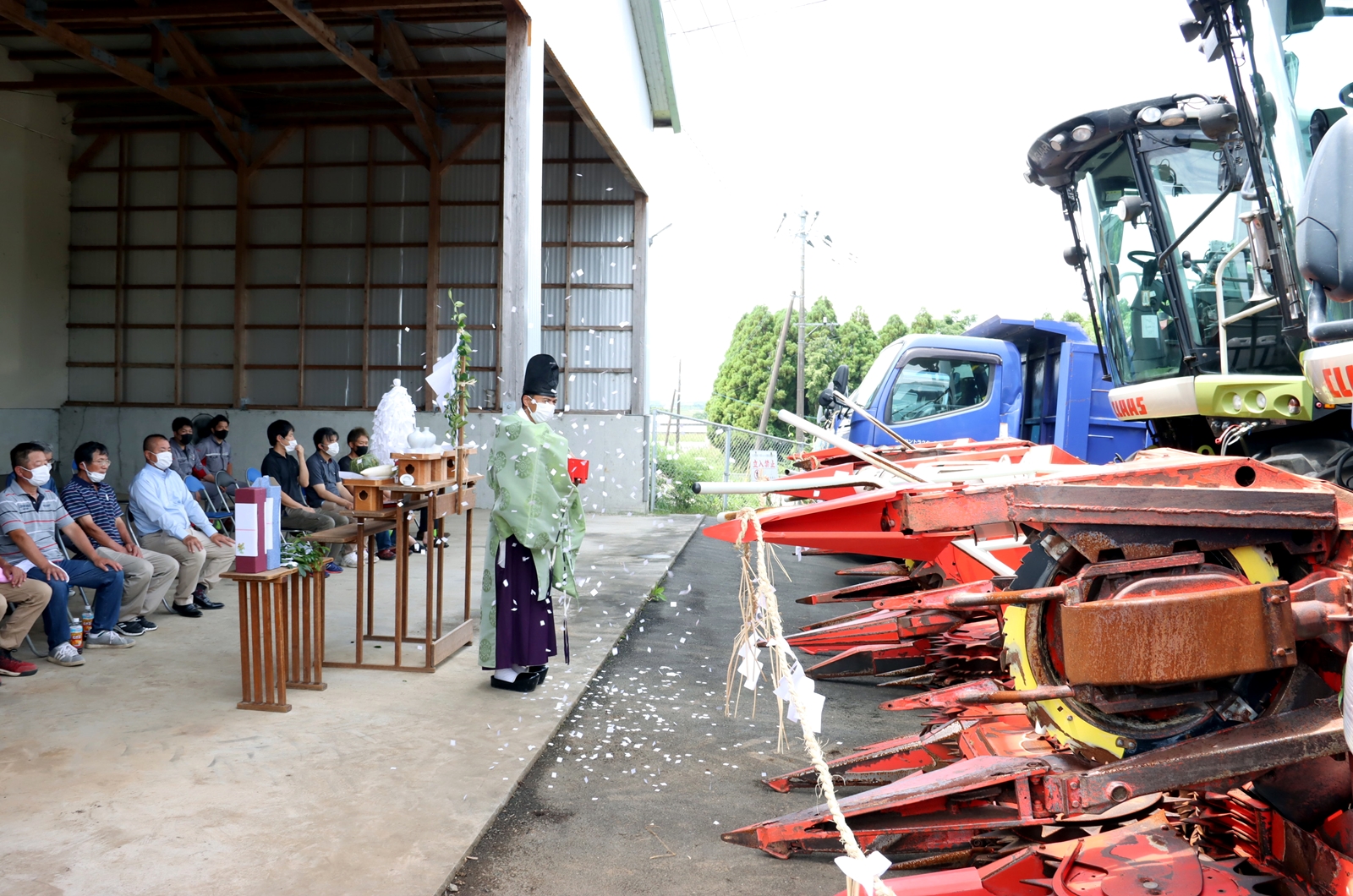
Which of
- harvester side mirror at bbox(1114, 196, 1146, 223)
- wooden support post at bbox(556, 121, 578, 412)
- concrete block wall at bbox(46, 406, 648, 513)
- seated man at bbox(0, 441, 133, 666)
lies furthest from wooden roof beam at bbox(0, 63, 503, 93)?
harvester side mirror at bbox(1114, 196, 1146, 223)

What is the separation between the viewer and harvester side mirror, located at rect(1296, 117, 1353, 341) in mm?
1892

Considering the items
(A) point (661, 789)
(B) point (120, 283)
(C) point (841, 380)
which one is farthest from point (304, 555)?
(B) point (120, 283)

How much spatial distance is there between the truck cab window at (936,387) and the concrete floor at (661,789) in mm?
4066

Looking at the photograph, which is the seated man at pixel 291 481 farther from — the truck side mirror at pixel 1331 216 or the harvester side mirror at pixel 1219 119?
A: the truck side mirror at pixel 1331 216

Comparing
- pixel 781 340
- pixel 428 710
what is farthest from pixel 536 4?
pixel 781 340

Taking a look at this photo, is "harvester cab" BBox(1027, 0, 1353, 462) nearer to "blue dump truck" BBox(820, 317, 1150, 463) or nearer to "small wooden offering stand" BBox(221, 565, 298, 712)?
"blue dump truck" BBox(820, 317, 1150, 463)

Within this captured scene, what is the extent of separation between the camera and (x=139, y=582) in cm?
533

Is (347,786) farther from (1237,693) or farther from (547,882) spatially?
(1237,693)

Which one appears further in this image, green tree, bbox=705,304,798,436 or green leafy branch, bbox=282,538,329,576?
green tree, bbox=705,304,798,436

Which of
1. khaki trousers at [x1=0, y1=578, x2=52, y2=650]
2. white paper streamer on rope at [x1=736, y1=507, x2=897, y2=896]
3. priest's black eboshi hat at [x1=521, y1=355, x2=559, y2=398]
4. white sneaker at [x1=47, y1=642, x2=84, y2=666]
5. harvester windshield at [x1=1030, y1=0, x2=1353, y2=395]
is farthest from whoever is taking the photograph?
priest's black eboshi hat at [x1=521, y1=355, x2=559, y2=398]

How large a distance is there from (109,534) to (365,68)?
717cm

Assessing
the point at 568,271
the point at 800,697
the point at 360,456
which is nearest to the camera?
the point at 800,697

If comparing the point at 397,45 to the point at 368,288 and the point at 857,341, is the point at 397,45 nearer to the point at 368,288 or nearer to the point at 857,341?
the point at 368,288

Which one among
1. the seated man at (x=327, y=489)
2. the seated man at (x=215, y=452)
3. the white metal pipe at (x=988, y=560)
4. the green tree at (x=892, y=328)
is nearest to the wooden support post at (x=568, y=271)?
the seated man at (x=215, y=452)
